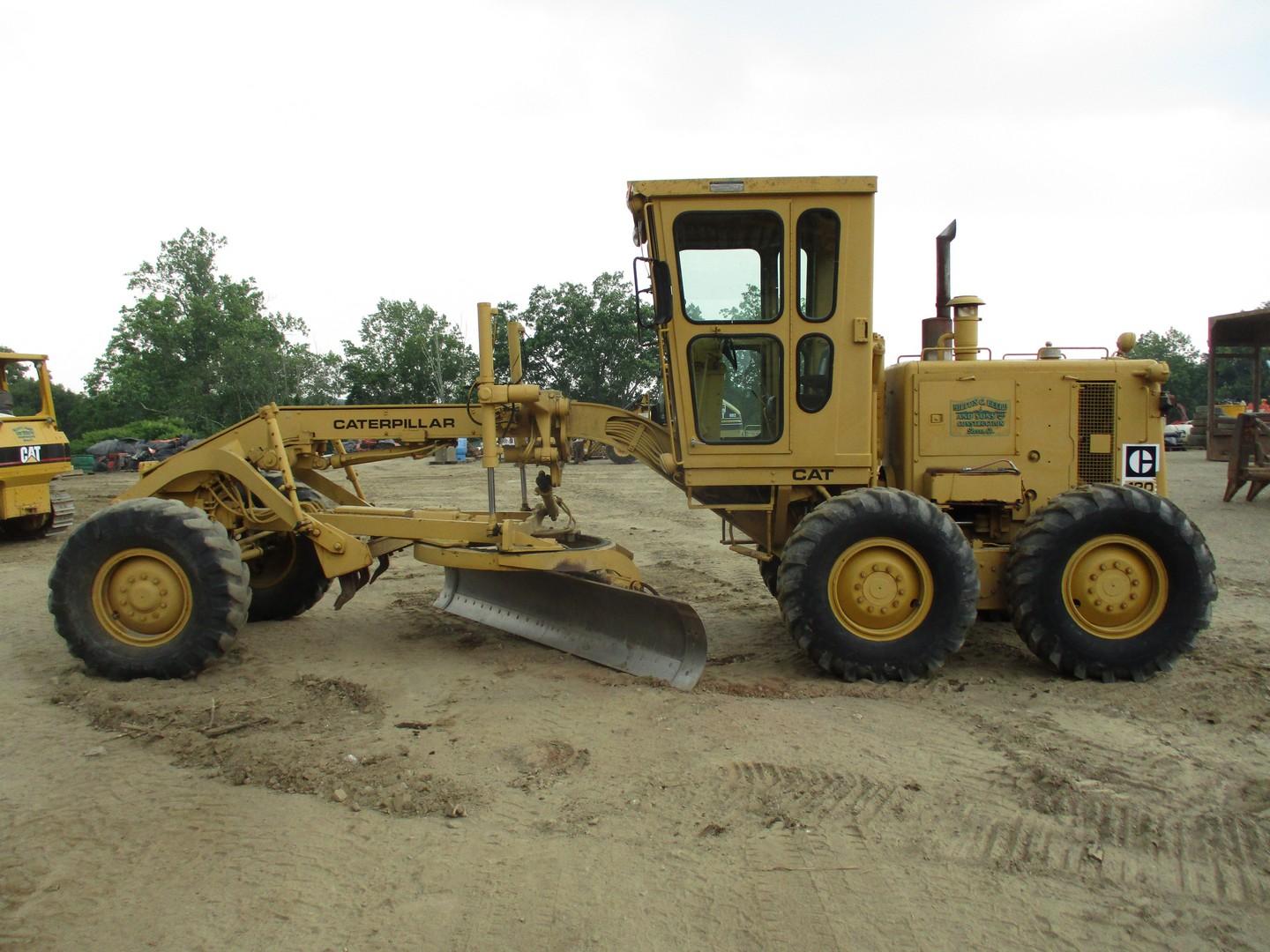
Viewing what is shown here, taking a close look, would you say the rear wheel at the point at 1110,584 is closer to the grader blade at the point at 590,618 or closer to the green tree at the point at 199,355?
the grader blade at the point at 590,618

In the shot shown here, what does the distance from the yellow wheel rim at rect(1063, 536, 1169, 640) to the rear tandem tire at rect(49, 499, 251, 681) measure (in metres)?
4.99

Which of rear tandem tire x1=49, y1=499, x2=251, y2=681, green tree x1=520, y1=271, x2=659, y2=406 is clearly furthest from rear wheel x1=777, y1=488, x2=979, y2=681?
green tree x1=520, y1=271, x2=659, y2=406

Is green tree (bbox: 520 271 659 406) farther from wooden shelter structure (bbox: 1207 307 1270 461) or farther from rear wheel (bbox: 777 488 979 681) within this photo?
rear wheel (bbox: 777 488 979 681)

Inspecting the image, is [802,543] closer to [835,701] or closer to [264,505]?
[835,701]

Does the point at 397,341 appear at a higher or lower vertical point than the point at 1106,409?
higher

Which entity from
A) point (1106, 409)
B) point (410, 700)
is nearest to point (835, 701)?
point (410, 700)

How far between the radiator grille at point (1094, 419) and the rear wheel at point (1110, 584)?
2.13ft

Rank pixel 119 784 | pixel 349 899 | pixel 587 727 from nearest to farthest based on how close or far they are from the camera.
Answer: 1. pixel 349 899
2. pixel 119 784
3. pixel 587 727

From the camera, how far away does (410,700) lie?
205 inches

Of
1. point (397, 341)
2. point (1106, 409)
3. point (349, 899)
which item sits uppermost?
point (397, 341)

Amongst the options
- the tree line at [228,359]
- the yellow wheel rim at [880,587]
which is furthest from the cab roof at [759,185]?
the tree line at [228,359]

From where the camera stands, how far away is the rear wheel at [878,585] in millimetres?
5316

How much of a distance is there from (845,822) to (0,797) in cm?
356

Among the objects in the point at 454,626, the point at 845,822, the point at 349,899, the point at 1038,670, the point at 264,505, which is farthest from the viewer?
the point at 454,626
